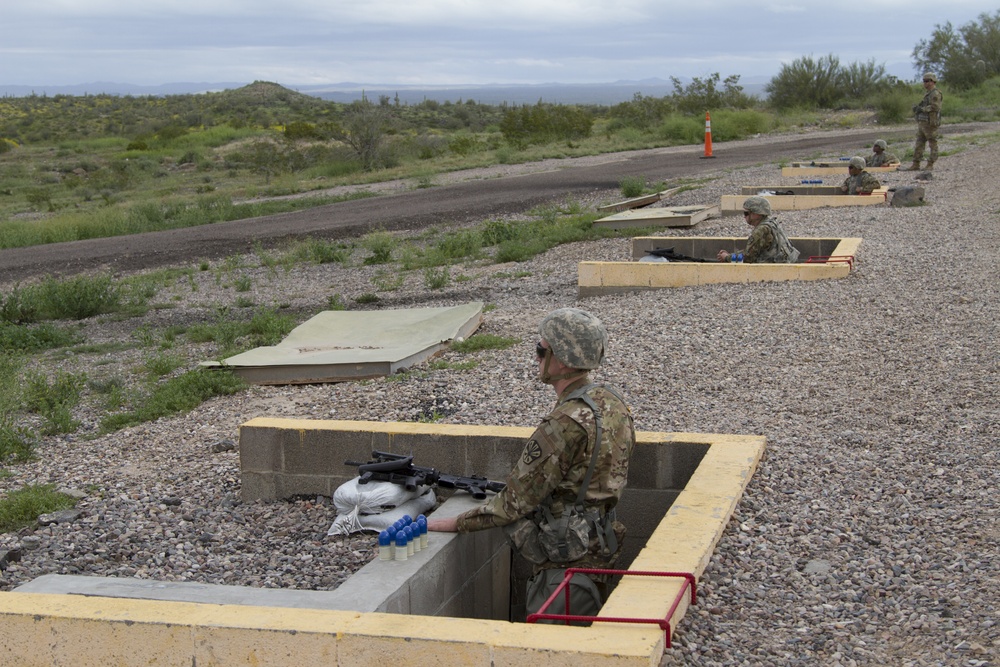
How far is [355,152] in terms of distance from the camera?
3256cm

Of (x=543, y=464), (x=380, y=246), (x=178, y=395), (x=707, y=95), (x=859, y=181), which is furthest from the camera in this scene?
(x=707, y=95)

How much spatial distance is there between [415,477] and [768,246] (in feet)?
22.9

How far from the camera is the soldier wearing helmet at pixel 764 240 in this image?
37.1 feet

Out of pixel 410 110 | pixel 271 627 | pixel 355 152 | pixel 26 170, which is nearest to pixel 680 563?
pixel 271 627

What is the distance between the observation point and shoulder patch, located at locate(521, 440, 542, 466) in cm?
439

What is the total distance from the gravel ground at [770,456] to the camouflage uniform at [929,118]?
7505 mm

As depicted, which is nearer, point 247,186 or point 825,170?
point 825,170

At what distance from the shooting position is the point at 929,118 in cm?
1988

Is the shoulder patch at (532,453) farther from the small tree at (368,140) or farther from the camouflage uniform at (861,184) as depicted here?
the small tree at (368,140)

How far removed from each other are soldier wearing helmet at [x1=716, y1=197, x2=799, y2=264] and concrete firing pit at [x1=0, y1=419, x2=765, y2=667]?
5.82 metres

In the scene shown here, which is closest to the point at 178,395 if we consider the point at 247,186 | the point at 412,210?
the point at 412,210

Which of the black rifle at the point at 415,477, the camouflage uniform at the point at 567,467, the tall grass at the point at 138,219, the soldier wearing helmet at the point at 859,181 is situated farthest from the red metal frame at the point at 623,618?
the tall grass at the point at 138,219

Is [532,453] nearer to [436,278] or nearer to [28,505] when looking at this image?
[28,505]

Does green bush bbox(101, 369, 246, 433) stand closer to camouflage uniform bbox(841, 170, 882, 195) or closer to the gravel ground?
the gravel ground
